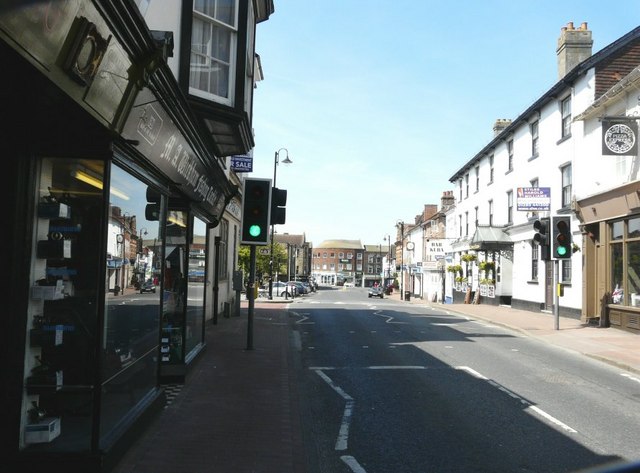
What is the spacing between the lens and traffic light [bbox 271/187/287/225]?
12.5m

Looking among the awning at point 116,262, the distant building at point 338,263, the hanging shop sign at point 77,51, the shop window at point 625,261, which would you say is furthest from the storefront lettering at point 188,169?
the distant building at point 338,263

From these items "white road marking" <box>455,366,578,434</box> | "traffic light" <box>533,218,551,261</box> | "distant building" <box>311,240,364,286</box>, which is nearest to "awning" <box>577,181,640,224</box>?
"traffic light" <box>533,218,551,261</box>

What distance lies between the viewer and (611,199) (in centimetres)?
1791

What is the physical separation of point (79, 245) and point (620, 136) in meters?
16.4

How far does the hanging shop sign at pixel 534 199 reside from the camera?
2169 centimetres

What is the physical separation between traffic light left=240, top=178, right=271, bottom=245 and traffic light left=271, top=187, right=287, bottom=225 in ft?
1.92

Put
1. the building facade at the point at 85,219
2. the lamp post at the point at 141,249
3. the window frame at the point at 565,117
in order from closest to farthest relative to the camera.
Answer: the building facade at the point at 85,219
the lamp post at the point at 141,249
the window frame at the point at 565,117

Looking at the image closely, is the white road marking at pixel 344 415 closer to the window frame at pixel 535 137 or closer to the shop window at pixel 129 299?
the shop window at pixel 129 299

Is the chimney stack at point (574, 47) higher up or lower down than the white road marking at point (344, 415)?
higher up

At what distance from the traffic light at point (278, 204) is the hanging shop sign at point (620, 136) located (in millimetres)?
10474

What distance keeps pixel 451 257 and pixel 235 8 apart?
3340 centimetres

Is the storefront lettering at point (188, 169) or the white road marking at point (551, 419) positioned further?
the storefront lettering at point (188, 169)

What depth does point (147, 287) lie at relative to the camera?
21.8 feet

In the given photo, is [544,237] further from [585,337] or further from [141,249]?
[141,249]
